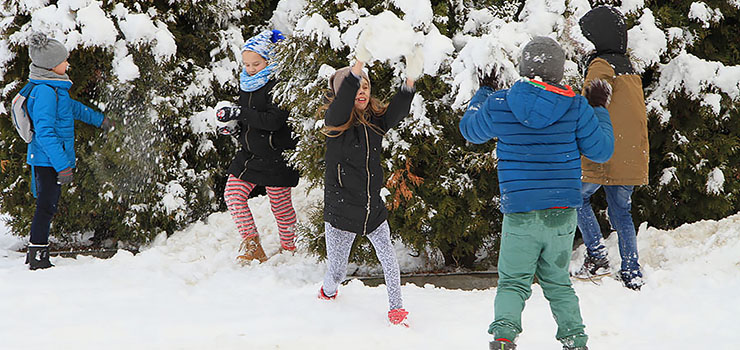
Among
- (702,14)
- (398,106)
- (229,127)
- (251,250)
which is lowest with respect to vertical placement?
(251,250)

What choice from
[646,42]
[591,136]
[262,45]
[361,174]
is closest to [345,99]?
[361,174]

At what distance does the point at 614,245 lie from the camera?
4.88 meters

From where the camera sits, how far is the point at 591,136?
3.09 m

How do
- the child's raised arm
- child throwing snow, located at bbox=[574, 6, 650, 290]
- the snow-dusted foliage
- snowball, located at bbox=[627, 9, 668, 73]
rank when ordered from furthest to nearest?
the snow-dusted foliage
snowball, located at bbox=[627, 9, 668, 73]
child throwing snow, located at bbox=[574, 6, 650, 290]
the child's raised arm

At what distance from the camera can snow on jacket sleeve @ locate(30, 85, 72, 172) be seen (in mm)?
4848

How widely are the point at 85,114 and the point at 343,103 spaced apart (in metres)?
2.92

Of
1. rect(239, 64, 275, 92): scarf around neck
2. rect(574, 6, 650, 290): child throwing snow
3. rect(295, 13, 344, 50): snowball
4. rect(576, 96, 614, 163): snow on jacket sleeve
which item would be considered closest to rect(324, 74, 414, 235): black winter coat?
rect(295, 13, 344, 50): snowball

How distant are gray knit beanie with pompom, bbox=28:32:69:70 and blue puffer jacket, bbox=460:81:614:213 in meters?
3.66

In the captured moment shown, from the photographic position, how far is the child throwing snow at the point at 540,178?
118 inches

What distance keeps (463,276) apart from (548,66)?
2276 millimetres

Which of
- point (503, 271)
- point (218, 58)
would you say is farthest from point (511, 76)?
point (218, 58)

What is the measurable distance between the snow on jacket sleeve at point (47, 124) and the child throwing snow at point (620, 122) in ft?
13.4

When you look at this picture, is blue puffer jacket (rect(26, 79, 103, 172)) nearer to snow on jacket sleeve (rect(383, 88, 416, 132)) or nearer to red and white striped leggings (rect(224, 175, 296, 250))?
red and white striped leggings (rect(224, 175, 296, 250))

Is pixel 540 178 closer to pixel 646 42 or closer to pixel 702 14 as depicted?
pixel 646 42
